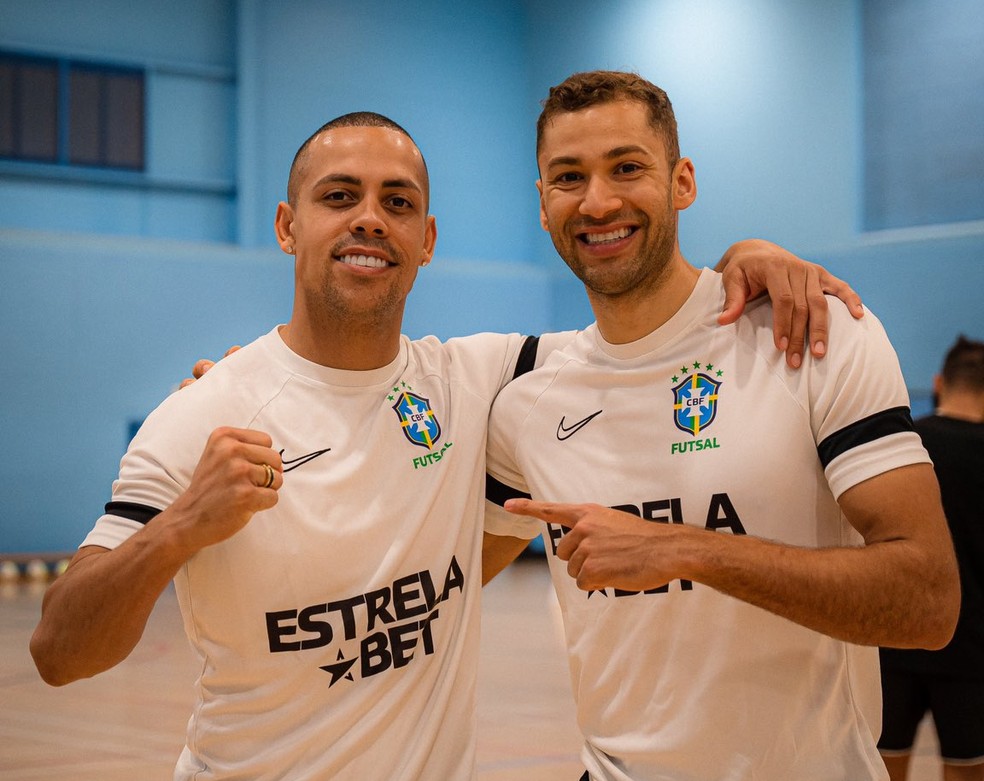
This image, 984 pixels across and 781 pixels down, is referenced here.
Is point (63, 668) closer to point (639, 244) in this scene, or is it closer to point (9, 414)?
point (639, 244)

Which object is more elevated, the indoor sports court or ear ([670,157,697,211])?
the indoor sports court

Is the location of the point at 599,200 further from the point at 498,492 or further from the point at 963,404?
the point at 963,404

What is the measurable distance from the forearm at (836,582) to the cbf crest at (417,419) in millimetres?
1078

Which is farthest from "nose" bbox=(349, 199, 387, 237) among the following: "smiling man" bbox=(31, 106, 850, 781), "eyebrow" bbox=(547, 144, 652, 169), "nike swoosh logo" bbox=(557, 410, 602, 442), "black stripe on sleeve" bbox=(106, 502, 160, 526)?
"black stripe on sleeve" bbox=(106, 502, 160, 526)

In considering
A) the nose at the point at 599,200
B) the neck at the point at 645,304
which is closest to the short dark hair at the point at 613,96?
the nose at the point at 599,200

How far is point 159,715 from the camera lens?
8.98m

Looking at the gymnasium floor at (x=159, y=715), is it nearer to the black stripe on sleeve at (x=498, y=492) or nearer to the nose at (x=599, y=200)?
the black stripe on sleeve at (x=498, y=492)

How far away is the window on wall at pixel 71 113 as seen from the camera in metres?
18.0

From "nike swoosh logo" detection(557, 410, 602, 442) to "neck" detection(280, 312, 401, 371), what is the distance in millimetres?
588

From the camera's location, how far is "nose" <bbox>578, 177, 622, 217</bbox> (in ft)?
11.0

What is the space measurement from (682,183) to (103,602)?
6.77ft

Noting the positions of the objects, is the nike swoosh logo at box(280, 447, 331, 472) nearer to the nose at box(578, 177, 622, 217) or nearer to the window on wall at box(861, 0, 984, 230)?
the nose at box(578, 177, 622, 217)

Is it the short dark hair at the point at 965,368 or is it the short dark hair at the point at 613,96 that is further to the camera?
the short dark hair at the point at 965,368

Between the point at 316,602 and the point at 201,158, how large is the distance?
1712cm
